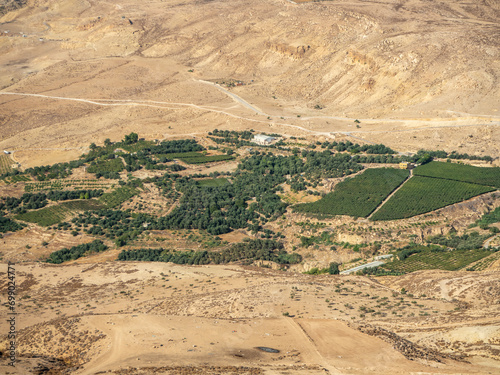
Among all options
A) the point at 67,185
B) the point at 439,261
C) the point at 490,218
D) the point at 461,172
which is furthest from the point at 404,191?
the point at 67,185

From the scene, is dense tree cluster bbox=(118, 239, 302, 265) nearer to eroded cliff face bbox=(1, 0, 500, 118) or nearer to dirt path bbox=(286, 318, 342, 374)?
dirt path bbox=(286, 318, 342, 374)

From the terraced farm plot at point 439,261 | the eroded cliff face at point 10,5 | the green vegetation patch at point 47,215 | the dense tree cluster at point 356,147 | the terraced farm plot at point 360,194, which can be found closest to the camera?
the terraced farm plot at point 439,261

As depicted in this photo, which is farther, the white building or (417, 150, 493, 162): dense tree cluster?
the white building

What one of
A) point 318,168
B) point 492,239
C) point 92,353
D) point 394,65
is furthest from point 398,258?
point 394,65

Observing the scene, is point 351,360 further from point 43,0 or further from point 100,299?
point 43,0

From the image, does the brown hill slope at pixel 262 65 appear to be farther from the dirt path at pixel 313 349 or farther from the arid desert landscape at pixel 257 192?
the dirt path at pixel 313 349

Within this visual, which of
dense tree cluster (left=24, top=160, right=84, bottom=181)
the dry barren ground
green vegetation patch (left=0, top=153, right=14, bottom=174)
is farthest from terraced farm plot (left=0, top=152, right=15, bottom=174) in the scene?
the dry barren ground

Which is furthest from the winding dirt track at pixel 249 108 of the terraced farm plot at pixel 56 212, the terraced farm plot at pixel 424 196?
→ the terraced farm plot at pixel 56 212
